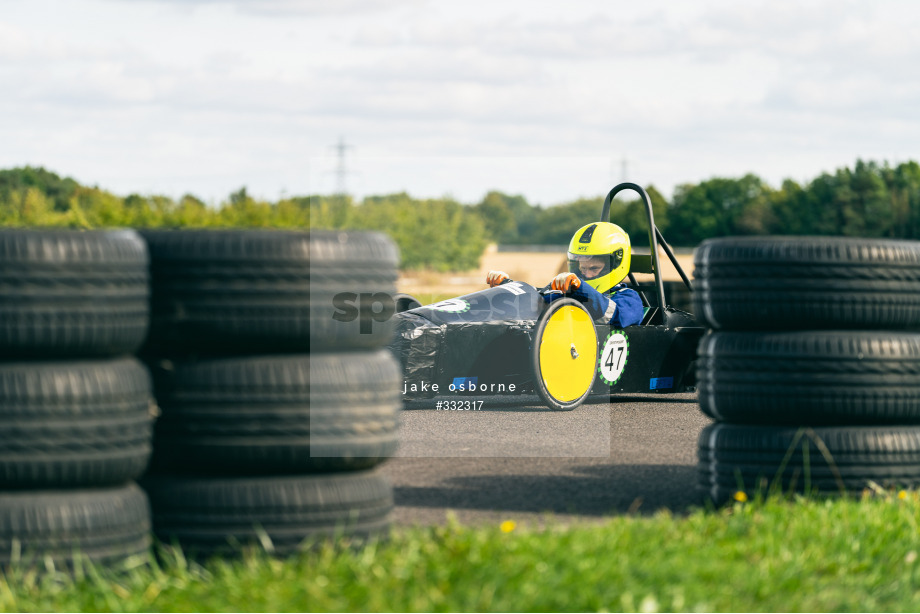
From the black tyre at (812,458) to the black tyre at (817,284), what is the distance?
0.50m

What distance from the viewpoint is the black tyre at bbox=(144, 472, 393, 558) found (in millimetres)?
4312

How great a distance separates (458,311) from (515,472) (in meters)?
3.56

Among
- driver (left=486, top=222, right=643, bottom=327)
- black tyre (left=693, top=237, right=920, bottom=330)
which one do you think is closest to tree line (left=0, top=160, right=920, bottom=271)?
driver (left=486, top=222, right=643, bottom=327)

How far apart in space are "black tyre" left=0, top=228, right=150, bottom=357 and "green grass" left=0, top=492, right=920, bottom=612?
779 mm

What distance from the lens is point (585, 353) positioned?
10406 millimetres

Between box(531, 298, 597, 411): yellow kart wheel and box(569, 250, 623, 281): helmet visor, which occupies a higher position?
box(569, 250, 623, 281): helmet visor

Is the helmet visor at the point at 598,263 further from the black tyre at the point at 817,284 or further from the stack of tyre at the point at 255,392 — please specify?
the stack of tyre at the point at 255,392

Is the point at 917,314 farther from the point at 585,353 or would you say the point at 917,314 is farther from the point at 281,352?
the point at 585,353

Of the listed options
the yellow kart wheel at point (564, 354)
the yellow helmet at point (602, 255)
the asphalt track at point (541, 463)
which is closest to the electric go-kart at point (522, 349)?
the yellow kart wheel at point (564, 354)

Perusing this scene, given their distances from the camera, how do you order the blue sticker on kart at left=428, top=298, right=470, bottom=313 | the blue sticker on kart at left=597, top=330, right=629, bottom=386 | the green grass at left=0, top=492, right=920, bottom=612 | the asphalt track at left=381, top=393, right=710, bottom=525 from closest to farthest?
the green grass at left=0, top=492, right=920, bottom=612, the asphalt track at left=381, top=393, right=710, bottom=525, the blue sticker on kart at left=428, top=298, right=470, bottom=313, the blue sticker on kart at left=597, top=330, right=629, bottom=386

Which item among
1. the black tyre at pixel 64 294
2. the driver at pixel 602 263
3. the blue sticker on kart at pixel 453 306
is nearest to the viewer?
the black tyre at pixel 64 294

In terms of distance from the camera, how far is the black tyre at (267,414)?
14.1 feet

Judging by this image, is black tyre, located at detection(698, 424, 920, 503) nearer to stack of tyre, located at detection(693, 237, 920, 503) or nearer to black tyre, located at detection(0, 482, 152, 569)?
stack of tyre, located at detection(693, 237, 920, 503)

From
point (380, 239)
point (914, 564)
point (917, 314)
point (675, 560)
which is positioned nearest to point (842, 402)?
point (917, 314)
